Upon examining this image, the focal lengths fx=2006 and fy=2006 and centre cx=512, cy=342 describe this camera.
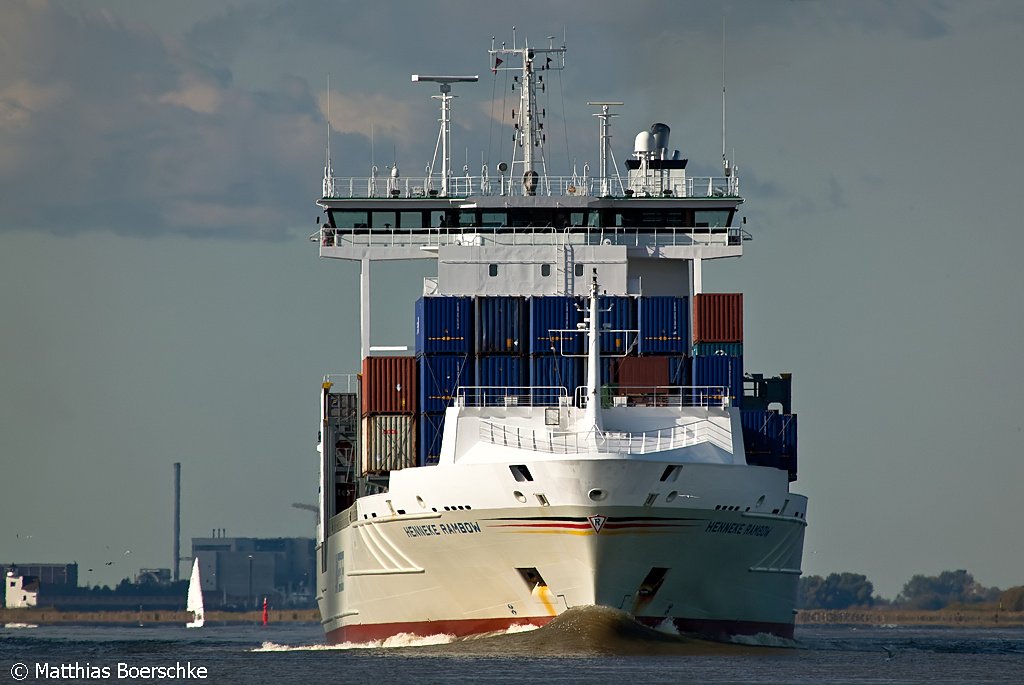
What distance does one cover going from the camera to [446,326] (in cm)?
5844

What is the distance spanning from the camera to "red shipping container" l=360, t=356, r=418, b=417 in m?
58.4

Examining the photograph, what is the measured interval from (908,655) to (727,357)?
10.2 metres

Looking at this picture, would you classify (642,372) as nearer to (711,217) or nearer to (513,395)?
(513,395)

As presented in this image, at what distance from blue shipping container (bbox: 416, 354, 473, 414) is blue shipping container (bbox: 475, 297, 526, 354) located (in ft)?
2.22

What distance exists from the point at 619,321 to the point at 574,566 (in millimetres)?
10525

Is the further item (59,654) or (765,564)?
(59,654)

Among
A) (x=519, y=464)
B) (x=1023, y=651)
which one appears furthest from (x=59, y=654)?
(x=1023, y=651)

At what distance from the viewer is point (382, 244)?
6575 cm

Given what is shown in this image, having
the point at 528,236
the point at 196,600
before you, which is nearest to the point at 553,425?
the point at 528,236

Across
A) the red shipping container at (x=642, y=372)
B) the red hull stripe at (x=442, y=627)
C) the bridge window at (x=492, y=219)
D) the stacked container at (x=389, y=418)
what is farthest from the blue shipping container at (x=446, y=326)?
the red hull stripe at (x=442, y=627)

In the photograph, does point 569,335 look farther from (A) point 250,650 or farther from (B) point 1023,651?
(B) point 1023,651

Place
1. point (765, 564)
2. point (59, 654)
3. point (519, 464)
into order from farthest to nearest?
1. point (59, 654)
2. point (765, 564)
3. point (519, 464)

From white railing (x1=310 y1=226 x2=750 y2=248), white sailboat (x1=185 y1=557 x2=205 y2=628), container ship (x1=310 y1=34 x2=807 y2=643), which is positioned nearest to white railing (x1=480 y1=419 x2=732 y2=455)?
container ship (x1=310 y1=34 x2=807 y2=643)

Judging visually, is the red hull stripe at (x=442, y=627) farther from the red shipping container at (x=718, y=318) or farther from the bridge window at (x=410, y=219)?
the bridge window at (x=410, y=219)
